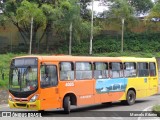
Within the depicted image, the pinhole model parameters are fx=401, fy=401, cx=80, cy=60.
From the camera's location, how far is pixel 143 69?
78.7ft

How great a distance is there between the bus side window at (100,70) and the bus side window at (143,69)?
3307 millimetres

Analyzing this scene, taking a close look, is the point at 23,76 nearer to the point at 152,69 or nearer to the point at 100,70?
the point at 100,70

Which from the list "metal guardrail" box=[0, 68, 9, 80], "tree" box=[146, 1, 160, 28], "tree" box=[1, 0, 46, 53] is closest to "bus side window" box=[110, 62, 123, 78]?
"metal guardrail" box=[0, 68, 9, 80]

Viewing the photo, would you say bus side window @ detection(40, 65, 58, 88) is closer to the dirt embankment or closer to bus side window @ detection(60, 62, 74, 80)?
bus side window @ detection(60, 62, 74, 80)

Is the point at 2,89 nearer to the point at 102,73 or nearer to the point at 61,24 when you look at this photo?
the point at 102,73

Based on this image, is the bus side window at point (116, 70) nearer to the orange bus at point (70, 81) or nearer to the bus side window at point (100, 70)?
the orange bus at point (70, 81)

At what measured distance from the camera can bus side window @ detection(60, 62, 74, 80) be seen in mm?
18312

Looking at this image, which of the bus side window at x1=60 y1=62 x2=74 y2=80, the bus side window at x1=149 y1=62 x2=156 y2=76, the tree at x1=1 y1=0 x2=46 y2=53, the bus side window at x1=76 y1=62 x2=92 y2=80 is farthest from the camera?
the tree at x1=1 y1=0 x2=46 y2=53

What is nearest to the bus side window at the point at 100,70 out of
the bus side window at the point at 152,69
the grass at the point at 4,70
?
the bus side window at the point at 152,69

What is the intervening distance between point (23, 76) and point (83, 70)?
332 centimetres

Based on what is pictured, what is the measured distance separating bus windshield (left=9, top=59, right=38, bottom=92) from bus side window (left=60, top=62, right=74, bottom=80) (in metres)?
1.47

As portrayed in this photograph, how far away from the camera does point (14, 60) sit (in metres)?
18.2

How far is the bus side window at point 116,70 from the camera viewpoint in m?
21.5

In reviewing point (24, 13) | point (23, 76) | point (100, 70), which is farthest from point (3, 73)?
point (23, 76)
